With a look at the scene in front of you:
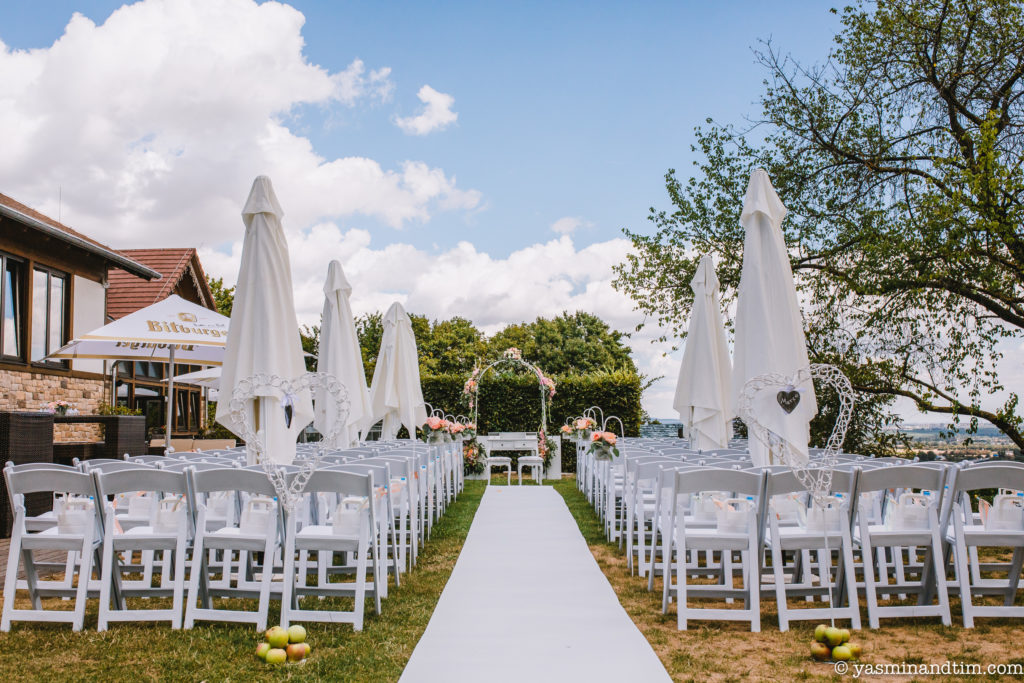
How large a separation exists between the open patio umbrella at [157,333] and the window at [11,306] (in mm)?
634

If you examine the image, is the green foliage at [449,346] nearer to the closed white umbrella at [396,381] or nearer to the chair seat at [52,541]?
the closed white umbrella at [396,381]

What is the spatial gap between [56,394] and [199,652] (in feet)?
34.3

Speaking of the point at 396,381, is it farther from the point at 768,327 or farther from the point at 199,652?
→ the point at 199,652

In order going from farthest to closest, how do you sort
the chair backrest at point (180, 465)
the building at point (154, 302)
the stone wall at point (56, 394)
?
the building at point (154, 302)
the stone wall at point (56, 394)
the chair backrest at point (180, 465)

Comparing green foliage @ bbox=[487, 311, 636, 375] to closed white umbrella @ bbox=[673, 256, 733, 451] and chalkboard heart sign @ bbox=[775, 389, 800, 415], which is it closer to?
closed white umbrella @ bbox=[673, 256, 733, 451]

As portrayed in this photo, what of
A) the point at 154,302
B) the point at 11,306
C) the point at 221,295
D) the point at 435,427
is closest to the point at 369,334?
the point at 221,295

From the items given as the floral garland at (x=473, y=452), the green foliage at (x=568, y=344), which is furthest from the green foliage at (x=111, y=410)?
the green foliage at (x=568, y=344)

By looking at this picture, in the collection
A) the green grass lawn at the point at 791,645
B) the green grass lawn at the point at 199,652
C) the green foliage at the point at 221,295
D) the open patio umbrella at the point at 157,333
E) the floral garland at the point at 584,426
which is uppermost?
the green foliage at the point at 221,295

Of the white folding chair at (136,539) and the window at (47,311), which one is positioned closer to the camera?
the white folding chair at (136,539)

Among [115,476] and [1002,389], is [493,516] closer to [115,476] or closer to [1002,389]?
[115,476]

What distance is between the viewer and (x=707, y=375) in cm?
867

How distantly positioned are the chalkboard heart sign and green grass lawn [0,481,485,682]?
301 cm

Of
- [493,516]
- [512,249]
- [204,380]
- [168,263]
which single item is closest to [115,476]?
[493,516]

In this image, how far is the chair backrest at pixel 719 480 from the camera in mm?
4719
